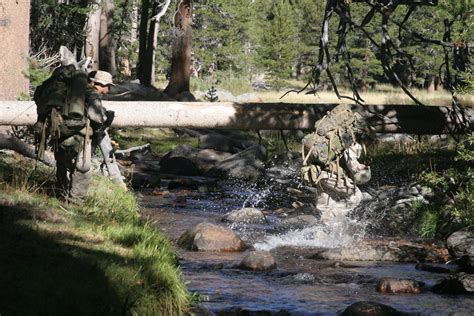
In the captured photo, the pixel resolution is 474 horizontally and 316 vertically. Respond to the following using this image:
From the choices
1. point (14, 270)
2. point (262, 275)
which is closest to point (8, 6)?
point (262, 275)

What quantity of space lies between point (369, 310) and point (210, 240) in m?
4.01

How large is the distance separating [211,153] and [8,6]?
8365mm

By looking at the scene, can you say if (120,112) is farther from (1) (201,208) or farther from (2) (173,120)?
(1) (201,208)

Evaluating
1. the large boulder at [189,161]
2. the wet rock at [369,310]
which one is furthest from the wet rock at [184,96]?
the wet rock at [369,310]

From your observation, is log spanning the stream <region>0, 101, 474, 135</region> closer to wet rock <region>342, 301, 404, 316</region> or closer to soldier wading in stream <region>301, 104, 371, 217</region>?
soldier wading in stream <region>301, 104, 371, 217</region>

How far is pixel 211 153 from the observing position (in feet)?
72.6

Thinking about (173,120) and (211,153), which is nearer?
(173,120)

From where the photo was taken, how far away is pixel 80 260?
23.8 ft

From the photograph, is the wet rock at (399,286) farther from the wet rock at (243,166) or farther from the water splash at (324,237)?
the wet rock at (243,166)

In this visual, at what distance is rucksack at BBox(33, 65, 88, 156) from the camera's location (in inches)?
367

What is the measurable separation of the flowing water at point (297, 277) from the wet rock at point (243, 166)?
4.86 metres

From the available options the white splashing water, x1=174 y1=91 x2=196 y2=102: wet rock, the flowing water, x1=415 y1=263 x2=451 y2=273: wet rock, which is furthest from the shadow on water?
x1=174 y1=91 x2=196 y2=102: wet rock

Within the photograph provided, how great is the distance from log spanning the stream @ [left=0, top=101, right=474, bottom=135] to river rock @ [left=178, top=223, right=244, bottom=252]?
8.94 feet

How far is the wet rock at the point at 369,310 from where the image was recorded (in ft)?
25.3
